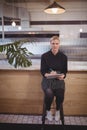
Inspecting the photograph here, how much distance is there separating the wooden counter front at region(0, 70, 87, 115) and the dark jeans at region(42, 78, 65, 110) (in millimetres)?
508

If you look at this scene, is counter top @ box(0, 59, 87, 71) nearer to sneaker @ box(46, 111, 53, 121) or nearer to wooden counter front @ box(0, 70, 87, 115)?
wooden counter front @ box(0, 70, 87, 115)

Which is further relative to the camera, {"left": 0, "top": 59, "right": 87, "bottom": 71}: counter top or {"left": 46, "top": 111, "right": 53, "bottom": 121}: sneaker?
{"left": 0, "top": 59, "right": 87, "bottom": 71}: counter top

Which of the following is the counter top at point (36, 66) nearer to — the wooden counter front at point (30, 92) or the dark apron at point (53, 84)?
the wooden counter front at point (30, 92)

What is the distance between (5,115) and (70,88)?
44.7 inches

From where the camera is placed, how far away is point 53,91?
2.98 metres

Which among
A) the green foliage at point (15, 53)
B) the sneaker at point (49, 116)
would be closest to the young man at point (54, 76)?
the sneaker at point (49, 116)

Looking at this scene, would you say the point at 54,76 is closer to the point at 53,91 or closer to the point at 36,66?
the point at 53,91

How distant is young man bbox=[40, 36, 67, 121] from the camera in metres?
2.94

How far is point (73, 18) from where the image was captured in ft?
16.3

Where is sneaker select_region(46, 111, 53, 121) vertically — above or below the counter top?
below

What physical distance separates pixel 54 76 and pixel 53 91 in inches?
8.3

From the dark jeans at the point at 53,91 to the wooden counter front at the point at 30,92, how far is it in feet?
1.67

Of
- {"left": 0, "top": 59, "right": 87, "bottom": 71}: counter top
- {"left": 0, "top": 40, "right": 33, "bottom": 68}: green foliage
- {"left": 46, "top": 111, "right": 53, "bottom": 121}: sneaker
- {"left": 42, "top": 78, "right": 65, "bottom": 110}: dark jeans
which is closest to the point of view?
{"left": 0, "top": 40, "right": 33, "bottom": 68}: green foliage

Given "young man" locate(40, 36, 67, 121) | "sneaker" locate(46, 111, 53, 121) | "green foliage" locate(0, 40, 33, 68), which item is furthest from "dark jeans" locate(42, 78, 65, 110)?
"green foliage" locate(0, 40, 33, 68)
